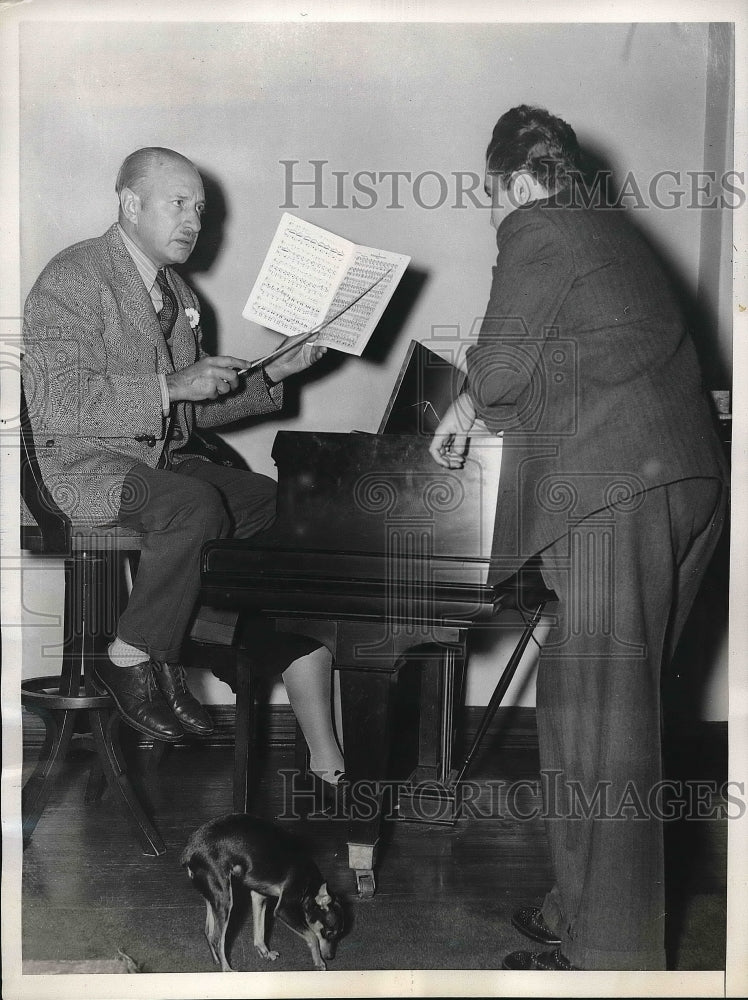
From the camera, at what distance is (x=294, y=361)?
2125 mm

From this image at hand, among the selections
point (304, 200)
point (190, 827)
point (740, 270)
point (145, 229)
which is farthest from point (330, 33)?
point (190, 827)

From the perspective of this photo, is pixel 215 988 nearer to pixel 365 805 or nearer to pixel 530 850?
pixel 365 805

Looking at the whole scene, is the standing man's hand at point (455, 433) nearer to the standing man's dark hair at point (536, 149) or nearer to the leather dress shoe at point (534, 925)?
the standing man's dark hair at point (536, 149)

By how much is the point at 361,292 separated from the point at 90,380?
0.61m

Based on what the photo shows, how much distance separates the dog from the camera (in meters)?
1.74

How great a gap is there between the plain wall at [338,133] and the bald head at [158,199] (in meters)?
0.04

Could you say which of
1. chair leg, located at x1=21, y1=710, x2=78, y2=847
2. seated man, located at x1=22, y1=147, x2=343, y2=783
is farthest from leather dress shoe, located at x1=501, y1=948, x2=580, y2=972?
chair leg, located at x1=21, y1=710, x2=78, y2=847

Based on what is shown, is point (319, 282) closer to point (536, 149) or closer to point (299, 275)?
point (299, 275)

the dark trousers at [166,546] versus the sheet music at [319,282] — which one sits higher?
the sheet music at [319,282]

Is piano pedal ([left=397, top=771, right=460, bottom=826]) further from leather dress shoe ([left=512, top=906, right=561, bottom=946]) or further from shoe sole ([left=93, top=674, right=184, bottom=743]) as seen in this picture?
shoe sole ([left=93, top=674, right=184, bottom=743])

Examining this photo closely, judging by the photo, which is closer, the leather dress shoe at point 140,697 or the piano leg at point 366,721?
the piano leg at point 366,721

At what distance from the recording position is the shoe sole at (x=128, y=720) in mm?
2004

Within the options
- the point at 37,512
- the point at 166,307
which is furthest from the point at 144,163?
the point at 37,512

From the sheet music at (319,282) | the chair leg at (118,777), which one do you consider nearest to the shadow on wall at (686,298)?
the sheet music at (319,282)
